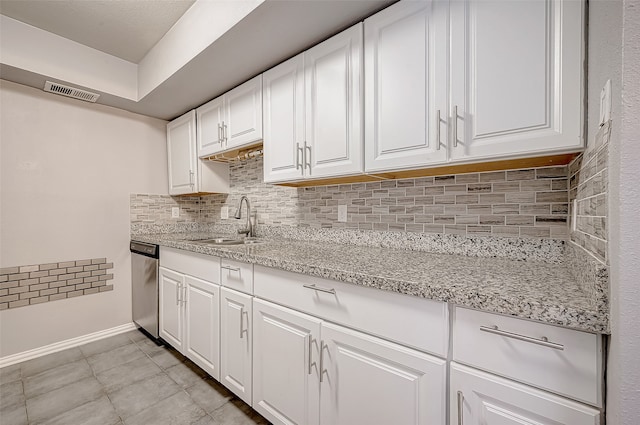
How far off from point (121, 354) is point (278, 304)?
1.80m

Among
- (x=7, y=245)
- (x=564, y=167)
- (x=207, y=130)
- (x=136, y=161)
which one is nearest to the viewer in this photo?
(x=564, y=167)

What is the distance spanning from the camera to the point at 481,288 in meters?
0.79

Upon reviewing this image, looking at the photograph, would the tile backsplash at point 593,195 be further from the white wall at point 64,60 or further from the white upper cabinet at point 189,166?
the white wall at point 64,60

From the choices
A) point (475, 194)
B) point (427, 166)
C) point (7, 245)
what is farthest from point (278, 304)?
point (7, 245)

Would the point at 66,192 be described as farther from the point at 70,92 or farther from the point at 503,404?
the point at 503,404

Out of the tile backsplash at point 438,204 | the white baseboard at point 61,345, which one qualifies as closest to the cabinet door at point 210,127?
the tile backsplash at point 438,204

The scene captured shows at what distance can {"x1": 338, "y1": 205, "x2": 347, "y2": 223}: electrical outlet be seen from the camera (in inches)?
72.1

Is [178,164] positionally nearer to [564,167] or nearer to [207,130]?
[207,130]

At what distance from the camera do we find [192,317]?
6.29 ft

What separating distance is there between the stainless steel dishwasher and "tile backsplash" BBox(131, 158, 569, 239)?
97 cm

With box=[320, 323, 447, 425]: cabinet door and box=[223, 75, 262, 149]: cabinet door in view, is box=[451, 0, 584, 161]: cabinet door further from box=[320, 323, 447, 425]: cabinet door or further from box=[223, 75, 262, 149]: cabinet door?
box=[223, 75, 262, 149]: cabinet door

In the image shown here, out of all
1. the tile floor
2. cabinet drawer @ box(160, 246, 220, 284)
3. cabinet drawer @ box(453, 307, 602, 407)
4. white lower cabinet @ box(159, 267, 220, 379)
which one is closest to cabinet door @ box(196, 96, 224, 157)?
cabinet drawer @ box(160, 246, 220, 284)

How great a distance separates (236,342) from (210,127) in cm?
173

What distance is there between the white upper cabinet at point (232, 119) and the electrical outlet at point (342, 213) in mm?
742
